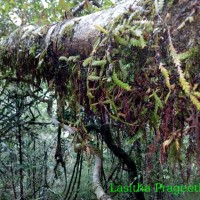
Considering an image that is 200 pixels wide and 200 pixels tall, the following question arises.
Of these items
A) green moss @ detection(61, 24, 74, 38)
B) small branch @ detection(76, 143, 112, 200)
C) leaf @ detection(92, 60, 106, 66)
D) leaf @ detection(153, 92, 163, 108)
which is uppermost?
green moss @ detection(61, 24, 74, 38)

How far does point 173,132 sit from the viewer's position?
24.7 inches

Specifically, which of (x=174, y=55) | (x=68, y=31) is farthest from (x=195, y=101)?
(x=68, y=31)

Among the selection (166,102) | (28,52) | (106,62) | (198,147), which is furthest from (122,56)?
(28,52)

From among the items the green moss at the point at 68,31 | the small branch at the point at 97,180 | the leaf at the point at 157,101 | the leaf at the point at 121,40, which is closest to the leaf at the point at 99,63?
the leaf at the point at 121,40

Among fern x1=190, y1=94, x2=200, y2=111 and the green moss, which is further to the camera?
the green moss

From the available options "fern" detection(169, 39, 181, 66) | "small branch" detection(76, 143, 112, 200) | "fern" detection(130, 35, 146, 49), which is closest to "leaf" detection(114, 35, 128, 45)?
"fern" detection(130, 35, 146, 49)

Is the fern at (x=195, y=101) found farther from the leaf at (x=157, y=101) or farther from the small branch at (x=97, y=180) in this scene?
the small branch at (x=97, y=180)

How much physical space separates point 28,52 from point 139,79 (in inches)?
27.1

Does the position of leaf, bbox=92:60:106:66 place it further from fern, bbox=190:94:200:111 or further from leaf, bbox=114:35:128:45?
fern, bbox=190:94:200:111

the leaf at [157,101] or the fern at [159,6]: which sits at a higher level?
the fern at [159,6]

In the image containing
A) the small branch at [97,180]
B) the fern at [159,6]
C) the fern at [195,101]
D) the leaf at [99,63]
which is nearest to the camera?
the fern at [195,101]

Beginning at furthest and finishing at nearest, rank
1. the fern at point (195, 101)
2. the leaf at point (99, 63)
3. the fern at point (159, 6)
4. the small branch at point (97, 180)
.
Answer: the small branch at point (97, 180) → the leaf at point (99, 63) → the fern at point (159, 6) → the fern at point (195, 101)

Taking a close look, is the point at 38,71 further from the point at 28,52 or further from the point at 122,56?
the point at 122,56

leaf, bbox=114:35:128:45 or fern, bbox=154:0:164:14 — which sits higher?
fern, bbox=154:0:164:14
